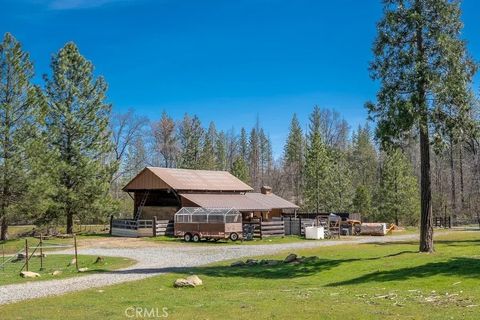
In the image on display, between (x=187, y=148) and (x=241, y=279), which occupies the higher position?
(x=187, y=148)

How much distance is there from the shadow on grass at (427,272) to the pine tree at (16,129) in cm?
2953

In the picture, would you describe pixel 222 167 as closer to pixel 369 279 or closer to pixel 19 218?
pixel 19 218

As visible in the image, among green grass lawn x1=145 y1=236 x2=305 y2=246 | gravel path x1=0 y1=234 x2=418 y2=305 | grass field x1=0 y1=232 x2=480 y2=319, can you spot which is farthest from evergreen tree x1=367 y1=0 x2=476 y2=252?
green grass lawn x1=145 y1=236 x2=305 y2=246

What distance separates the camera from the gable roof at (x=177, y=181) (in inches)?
1944

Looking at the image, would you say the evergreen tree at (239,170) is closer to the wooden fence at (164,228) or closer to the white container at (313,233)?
the wooden fence at (164,228)

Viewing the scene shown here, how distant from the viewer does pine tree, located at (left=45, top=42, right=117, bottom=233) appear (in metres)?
45.1

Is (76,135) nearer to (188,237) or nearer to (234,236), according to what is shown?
(188,237)

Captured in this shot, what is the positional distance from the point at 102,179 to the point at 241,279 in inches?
1170

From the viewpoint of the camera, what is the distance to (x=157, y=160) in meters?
91.6

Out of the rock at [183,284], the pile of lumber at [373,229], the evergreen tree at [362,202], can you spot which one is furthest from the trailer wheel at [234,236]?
the evergreen tree at [362,202]

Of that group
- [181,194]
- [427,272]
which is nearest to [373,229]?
[181,194]

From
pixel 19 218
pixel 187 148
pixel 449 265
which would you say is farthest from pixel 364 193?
pixel 449 265

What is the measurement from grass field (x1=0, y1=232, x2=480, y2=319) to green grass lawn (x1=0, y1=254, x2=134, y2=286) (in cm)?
426
